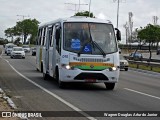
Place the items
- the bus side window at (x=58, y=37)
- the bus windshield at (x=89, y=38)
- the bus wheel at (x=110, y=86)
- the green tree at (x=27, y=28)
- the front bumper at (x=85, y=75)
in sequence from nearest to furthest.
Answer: the front bumper at (x=85, y=75), the bus windshield at (x=89, y=38), the bus side window at (x=58, y=37), the bus wheel at (x=110, y=86), the green tree at (x=27, y=28)

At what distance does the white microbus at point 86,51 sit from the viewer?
16266 mm

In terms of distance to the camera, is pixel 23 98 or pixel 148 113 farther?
pixel 23 98

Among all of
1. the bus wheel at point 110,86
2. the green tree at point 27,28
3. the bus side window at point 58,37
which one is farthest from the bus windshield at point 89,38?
the green tree at point 27,28

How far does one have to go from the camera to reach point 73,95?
14.7 metres

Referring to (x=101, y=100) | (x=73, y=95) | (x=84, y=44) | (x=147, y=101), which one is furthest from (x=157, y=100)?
(x=84, y=44)

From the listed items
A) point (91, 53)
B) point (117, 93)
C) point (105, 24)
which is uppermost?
point (105, 24)

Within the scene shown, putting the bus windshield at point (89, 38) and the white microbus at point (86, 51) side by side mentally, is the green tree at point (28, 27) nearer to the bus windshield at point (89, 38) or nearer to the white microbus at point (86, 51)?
the white microbus at point (86, 51)

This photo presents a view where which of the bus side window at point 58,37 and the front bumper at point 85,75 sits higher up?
the bus side window at point 58,37

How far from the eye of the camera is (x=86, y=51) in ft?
53.9

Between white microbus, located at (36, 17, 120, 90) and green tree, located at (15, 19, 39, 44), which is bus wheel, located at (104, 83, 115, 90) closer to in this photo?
white microbus, located at (36, 17, 120, 90)

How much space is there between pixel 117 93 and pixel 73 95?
2054 mm

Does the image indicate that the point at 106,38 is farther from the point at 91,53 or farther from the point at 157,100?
the point at 157,100

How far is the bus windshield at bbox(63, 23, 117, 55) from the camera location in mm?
16516

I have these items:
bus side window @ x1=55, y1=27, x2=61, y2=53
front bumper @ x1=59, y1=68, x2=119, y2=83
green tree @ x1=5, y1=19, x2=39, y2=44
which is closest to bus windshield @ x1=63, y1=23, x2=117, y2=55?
bus side window @ x1=55, y1=27, x2=61, y2=53
